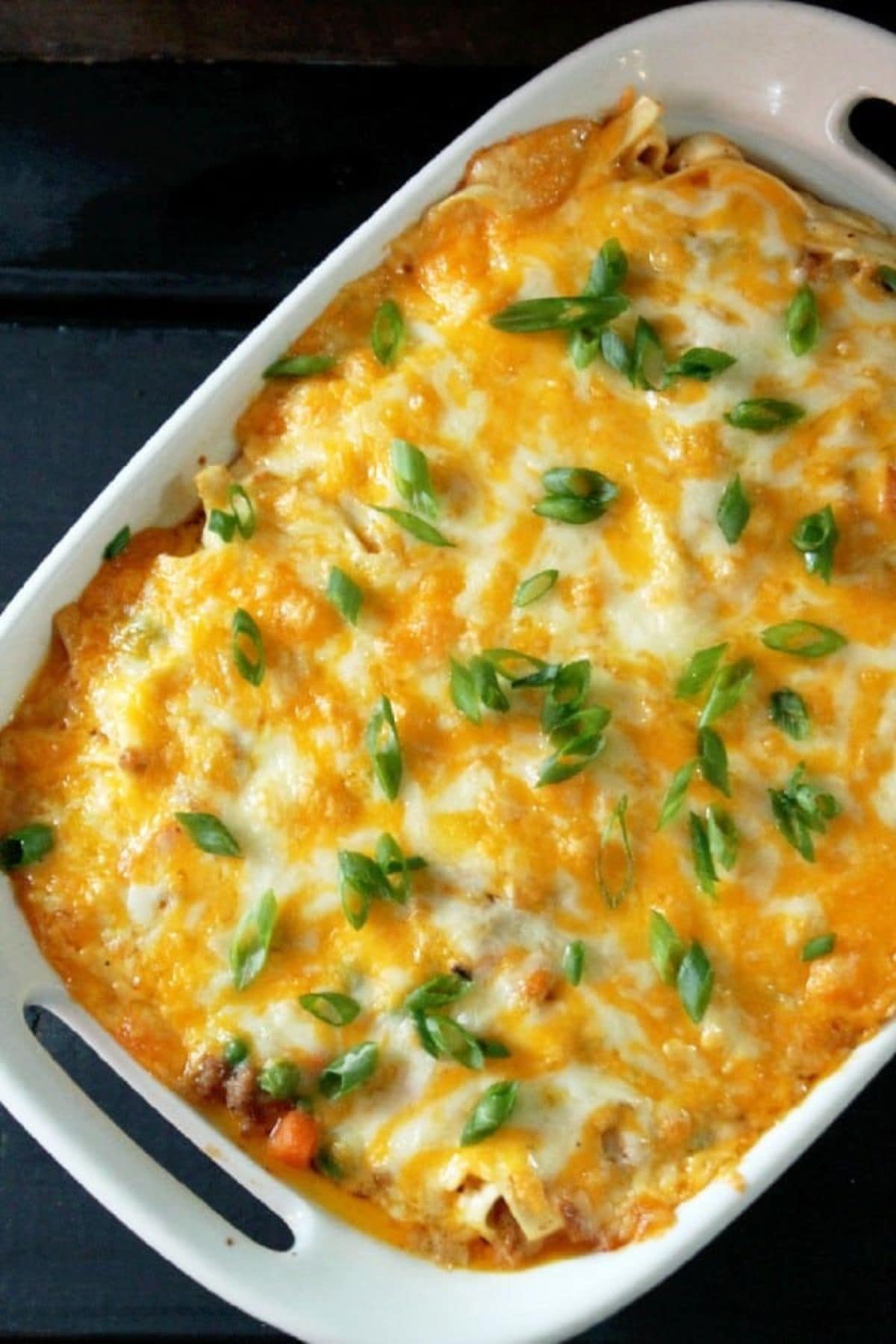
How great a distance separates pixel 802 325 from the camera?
7.34 ft

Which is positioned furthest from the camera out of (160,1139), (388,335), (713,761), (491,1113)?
(160,1139)

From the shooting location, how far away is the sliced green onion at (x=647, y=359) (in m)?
2.24

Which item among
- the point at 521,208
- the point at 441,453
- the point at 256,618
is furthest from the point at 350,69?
the point at 256,618

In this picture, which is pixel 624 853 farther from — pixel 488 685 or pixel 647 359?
pixel 647 359

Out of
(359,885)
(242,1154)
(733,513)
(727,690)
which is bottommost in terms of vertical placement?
(242,1154)

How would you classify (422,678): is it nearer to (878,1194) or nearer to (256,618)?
(256,618)

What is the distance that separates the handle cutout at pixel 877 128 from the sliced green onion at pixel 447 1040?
4.85ft

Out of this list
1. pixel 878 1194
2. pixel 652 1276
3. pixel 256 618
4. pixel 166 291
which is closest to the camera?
pixel 652 1276

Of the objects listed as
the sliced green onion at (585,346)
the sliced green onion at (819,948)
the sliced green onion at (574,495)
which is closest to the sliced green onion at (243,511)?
the sliced green onion at (574,495)

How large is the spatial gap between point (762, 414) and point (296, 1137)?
1101 millimetres

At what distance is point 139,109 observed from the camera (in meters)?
2.75

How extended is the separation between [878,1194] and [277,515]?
4.41 ft

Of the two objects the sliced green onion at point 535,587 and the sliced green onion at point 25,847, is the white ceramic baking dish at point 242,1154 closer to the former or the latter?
the sliced green onion at point 25,847

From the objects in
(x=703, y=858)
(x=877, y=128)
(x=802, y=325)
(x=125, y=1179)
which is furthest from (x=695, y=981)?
(x=877, y=128)
